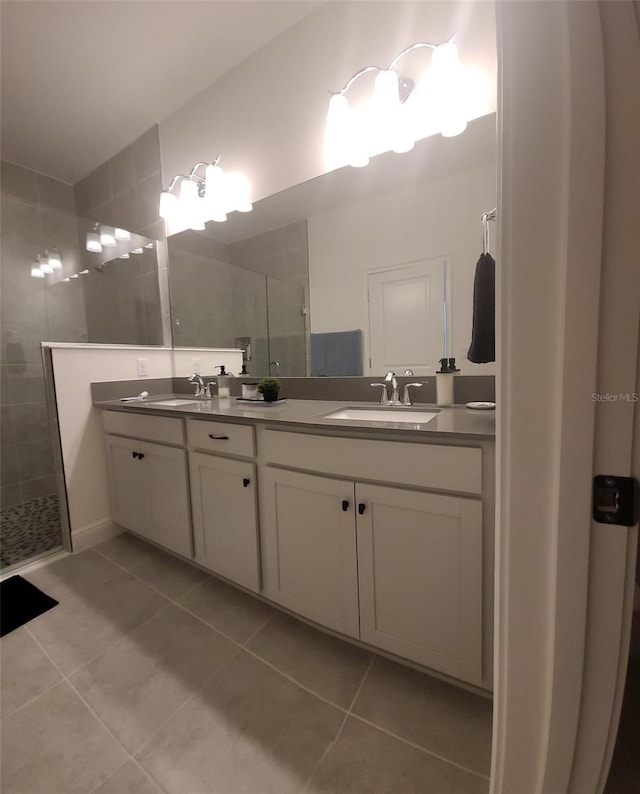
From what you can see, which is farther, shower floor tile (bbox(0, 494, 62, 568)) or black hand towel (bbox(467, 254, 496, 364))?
shower floor tile (bbox(0, 494, 62, 568))

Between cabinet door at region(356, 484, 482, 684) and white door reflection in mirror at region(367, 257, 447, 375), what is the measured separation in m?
0.67

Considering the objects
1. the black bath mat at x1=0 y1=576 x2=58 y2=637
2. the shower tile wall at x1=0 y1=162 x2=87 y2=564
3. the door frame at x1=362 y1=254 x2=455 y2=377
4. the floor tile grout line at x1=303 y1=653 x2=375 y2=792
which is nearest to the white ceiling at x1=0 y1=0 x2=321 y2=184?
the shower tile wall at x1=0 y1=162 x2=87 y2=564

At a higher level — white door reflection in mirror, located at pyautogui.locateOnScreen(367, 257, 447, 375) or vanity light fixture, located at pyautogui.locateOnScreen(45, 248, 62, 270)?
vanity light fixture, located at pyautogui.locateOnScreen(45, 248, 62, 270)

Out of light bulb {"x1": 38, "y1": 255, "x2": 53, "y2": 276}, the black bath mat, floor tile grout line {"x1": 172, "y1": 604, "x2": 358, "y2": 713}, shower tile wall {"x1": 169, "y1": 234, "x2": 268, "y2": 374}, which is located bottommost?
floor tile grout line {"x1": 172, "y1": 604, "x2": 358, "y2": 713}

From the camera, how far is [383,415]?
1.30m

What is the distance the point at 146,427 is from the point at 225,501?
634mm

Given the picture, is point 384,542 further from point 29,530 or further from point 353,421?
point 29,530

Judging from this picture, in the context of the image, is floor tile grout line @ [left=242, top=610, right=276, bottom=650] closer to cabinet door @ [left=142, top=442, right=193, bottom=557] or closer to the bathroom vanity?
the bathroom vanity

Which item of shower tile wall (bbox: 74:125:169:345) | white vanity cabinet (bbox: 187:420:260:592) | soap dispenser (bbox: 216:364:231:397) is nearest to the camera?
white vanity cabinet (bbox: 187:420:260:592)

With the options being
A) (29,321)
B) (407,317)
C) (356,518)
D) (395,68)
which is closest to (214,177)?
(395,68)

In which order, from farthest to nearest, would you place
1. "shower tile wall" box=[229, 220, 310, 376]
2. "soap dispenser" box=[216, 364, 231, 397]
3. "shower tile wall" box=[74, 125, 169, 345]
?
"shower tile wall" box=[74, 125, 169, 345] < "soap dispenser" box=[216, 364, 231, 397] < "shower tile wall" box=[229, 220, 310, 376]

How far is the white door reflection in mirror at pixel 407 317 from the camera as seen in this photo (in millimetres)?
1384

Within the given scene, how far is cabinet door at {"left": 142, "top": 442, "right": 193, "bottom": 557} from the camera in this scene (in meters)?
1.53

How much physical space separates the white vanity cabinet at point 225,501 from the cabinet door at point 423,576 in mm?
465
